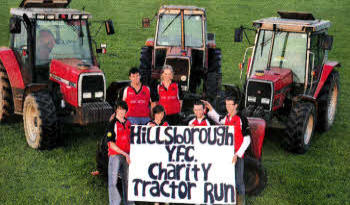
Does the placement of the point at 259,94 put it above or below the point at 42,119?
above

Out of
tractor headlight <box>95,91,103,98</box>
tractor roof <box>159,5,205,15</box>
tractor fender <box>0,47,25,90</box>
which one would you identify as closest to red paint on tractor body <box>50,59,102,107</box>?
tractor headlight <box>95,91,103,98</box>

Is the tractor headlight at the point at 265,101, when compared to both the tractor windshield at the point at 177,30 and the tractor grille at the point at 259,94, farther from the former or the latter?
the tractor windshield at the point at 177,30

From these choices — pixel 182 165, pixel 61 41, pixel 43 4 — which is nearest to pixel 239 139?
pixel 182 165

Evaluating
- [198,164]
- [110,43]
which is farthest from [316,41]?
[110,43]

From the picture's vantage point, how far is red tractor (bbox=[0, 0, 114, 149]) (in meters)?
10.1

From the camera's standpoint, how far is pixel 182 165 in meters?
7.41

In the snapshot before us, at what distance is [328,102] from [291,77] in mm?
1186

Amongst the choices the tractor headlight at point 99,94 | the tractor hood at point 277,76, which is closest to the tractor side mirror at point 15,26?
the tractor headlight at point 99,94

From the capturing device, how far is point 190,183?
7352 mm

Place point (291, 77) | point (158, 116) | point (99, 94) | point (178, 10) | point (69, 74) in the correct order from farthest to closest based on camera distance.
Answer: point (178, 10)
point (291, 77)
point (99, 94)
point (69, 74)
point (158, 116)

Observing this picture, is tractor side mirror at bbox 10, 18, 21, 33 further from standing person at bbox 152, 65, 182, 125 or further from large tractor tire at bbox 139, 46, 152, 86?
large tractor tire at bbox 139, 46, 152, 86

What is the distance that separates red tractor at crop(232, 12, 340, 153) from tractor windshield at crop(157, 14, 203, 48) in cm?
267

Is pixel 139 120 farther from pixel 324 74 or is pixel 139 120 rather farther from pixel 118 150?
pixel 324 74

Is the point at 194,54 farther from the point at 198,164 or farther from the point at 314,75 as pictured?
the point at 198,164
